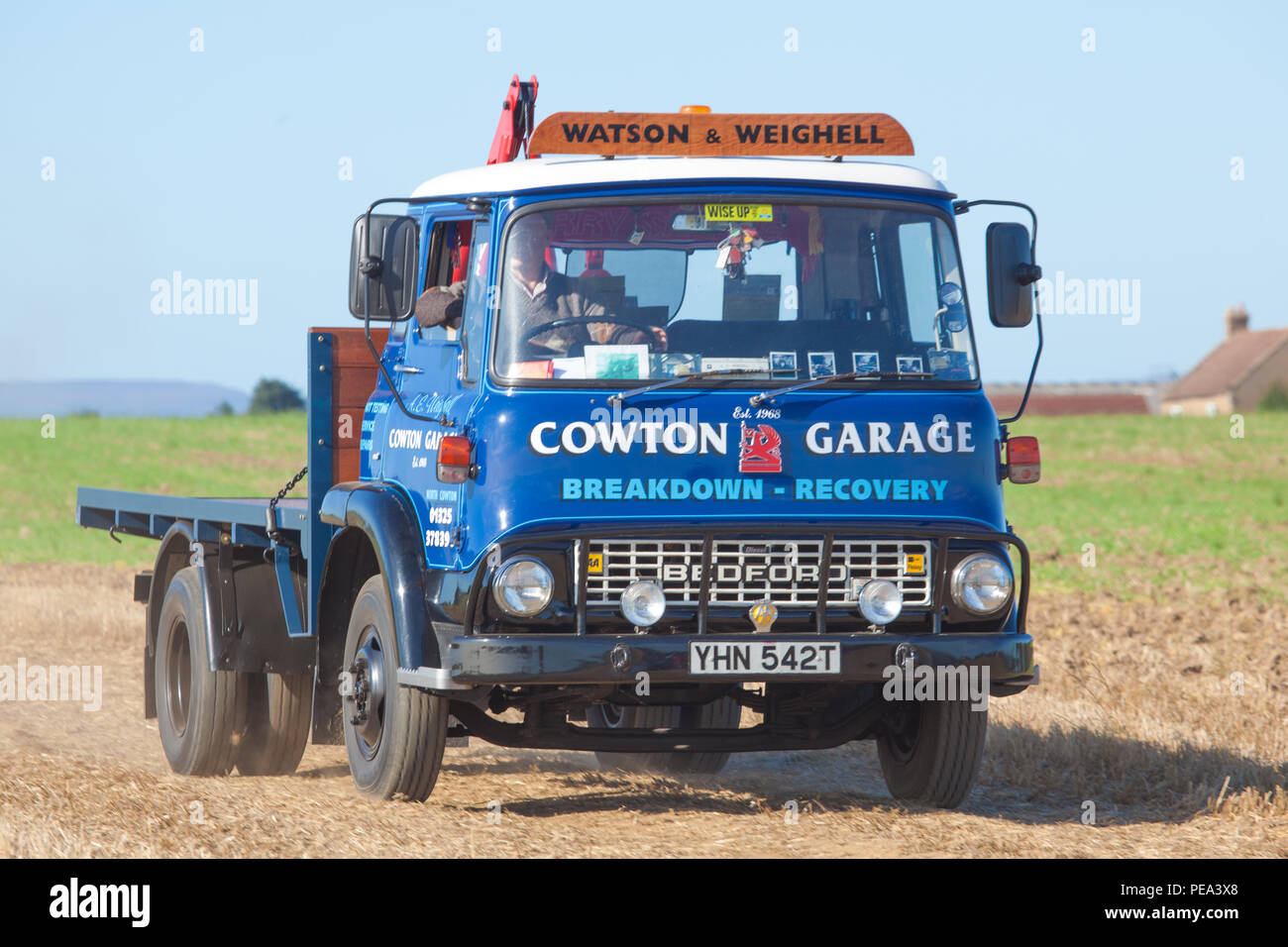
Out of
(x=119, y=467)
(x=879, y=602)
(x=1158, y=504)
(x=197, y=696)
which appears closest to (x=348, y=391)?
(x=197, y=696)

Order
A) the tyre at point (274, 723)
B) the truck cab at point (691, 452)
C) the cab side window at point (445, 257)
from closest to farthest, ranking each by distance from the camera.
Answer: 1. the truck cab at point (691, 452)
2. the cab side window at point (445, 257)
3. the tyre at point (274, 723)

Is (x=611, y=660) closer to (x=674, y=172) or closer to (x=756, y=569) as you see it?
(x=756, y=569)

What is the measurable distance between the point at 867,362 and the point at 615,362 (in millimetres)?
1048

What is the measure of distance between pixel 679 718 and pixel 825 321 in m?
3.08

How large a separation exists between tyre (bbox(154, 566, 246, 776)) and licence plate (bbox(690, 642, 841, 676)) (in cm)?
327

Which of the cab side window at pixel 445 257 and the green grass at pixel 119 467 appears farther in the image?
the green grass at pixel 119 467

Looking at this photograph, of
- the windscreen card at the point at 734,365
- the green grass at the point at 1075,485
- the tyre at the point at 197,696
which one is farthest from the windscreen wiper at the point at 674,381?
the green grass at the point at 1075,485

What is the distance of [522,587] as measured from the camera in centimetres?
674

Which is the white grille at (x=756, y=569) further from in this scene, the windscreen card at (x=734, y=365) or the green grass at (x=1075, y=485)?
the green grass at (x=1075, y=485)

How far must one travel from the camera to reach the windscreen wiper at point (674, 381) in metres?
6.86

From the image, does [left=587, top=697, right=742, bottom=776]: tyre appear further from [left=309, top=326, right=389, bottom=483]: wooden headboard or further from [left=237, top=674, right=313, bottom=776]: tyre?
[left=309, top=326, right=389, bottom=483]: wooden headboard
